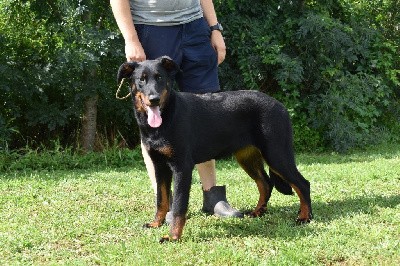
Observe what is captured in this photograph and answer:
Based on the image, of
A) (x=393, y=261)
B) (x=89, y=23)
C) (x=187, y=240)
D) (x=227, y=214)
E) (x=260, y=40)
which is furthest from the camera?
(x=260, y=40)

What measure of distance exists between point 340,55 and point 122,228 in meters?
6.22

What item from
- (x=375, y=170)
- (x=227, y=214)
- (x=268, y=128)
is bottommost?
(x=375, y=170)

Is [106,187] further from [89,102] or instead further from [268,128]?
[89,102]

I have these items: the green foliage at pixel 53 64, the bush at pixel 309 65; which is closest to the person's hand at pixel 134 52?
the green foliage at pixel 53 64

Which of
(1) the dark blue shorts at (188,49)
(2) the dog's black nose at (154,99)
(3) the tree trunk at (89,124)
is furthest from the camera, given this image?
(3) the tree trunk at (89,124)

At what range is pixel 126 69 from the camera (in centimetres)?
479

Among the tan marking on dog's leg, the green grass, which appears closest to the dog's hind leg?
the green grass

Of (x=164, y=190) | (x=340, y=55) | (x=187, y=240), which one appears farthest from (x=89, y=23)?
(x=187, y=240)

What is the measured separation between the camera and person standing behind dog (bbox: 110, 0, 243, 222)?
5.04 m

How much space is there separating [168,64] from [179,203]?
1.00m

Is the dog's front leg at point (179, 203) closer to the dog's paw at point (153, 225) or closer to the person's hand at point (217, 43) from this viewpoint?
the dog's paw at point (153, 225)

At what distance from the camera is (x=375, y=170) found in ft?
24.5

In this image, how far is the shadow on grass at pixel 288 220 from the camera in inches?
192

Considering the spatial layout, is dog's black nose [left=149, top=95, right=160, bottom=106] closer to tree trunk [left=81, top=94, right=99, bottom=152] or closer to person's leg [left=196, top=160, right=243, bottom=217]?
person's leg [left=196, top=160, right=243, bottom=217]
